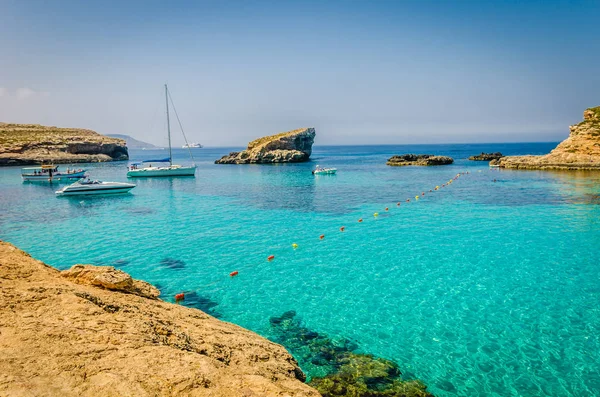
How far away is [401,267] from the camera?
51.8 ft

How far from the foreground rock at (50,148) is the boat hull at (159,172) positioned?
159 feet

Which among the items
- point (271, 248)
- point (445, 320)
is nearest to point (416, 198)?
point (271, 248)

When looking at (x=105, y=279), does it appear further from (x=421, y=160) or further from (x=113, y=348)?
(x=421, y=160)

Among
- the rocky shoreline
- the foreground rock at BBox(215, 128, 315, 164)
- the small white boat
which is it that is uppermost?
the foreground rock at BBox(215, 128, 315, 164)

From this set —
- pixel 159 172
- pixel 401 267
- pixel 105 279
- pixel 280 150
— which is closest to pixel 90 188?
pixel 159 172

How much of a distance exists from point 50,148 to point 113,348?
11580 centimetres

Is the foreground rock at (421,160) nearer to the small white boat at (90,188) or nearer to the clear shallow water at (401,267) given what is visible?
the clear shallow water at (401,267)

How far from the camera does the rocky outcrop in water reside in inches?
300

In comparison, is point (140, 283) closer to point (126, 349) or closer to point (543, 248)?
point (126, 349)

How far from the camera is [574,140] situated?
200ft

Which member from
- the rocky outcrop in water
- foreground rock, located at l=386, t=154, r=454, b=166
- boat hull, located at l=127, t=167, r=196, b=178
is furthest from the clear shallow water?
foreground rock, located at l=386, t=154, r=454, b=166

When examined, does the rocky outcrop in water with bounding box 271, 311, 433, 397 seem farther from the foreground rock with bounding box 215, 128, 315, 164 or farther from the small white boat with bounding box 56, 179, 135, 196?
the foreground rock with bounding box 215, 128, 315, 164

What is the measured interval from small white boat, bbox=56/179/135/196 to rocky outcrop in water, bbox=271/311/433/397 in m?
35.3

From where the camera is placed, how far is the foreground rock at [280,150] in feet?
316
